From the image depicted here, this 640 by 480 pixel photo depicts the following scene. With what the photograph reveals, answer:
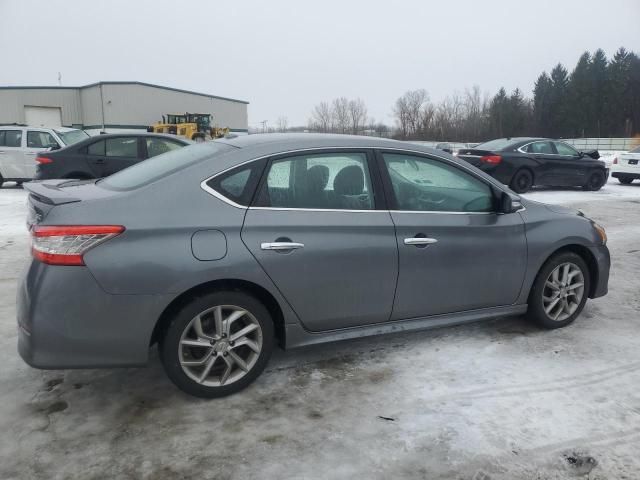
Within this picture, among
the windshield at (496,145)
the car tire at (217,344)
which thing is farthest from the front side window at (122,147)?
A: the windshield at (496,145)

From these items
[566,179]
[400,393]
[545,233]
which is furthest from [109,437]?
[566,179]

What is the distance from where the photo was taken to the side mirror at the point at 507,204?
12.3 feet

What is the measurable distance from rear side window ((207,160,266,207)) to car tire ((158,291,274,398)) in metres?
0.56

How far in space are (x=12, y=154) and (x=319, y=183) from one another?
1255cm

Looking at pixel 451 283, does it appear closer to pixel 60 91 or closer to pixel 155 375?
pixel 155 375

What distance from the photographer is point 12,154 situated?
13031mm

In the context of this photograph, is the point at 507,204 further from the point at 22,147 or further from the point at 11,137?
the point at 11,137

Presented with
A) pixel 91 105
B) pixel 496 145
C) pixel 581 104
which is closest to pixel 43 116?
pixel 91 105

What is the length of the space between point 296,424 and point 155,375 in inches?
43.3

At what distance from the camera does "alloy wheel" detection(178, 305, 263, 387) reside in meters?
2.94

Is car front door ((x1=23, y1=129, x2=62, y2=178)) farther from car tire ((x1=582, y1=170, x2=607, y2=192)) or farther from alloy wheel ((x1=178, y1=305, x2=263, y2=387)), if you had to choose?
car tire ((x1=582, y1=170, x2=607, y2=192))

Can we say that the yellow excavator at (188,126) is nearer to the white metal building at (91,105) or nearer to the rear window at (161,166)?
the white metal building at (91,105)

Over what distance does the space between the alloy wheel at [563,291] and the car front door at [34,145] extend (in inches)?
492

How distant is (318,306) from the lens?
3229mm
